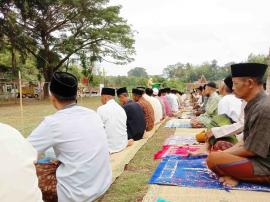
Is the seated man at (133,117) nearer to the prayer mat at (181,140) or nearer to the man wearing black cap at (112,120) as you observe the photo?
the prayer mat at (181,140)

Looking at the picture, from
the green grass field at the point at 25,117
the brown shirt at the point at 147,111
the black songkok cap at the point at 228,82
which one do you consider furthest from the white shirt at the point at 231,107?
the green grass field at the point at 25,117

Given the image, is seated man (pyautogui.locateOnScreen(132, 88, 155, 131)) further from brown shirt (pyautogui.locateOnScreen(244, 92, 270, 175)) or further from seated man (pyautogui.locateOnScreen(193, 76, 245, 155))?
brown shirt (pyautogui.locateOnScreen(244, 92, 270, 175))

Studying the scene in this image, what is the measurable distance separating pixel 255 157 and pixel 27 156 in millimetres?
2297

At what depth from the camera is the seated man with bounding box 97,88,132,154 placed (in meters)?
5.11

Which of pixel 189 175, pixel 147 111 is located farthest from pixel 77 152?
pixel 147 111

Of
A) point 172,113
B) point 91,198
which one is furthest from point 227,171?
point 172,113

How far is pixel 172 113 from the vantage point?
12.0 metres

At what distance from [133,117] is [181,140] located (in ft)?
3.15

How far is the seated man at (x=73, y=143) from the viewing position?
254cm

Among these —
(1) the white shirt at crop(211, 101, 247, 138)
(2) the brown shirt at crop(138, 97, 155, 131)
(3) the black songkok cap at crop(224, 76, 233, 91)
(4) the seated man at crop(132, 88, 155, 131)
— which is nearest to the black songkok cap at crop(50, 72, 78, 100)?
(1) the white shirt at crop(211, 101, 247, 138)

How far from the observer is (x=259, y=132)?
9.95ft

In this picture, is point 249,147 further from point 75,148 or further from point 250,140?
point 75,148

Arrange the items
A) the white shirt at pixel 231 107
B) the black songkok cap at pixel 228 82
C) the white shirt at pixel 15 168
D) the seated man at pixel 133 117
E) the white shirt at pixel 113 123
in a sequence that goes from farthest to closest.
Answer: the seated man at pixel 133 117
the black songkok cap at pixel 228 82
the white shirt at pixel 231 107
the white shirt at pixel 113 123
the white shirt at pixel 15 168

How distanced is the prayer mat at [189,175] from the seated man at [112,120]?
111 cm
